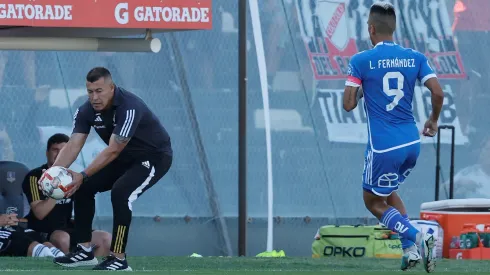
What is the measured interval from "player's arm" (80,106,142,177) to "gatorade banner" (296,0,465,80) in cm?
503

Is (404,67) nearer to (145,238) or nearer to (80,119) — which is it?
(80,119)

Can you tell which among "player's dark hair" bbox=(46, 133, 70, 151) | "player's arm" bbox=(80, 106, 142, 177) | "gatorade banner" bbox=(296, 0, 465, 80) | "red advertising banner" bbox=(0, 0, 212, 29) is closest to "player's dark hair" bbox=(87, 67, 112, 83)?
"player's arm" bbox=(80, 106, 142, 177)

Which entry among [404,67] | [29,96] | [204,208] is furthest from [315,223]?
[404,67]

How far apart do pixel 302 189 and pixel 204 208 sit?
1.12m

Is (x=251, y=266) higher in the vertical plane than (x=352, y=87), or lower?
lower

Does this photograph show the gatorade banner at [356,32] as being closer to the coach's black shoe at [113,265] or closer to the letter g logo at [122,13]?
A: the letter g logo at [122,13]

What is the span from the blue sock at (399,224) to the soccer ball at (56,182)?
89.3 inches

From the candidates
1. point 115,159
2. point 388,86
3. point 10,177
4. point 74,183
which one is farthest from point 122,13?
point 388,86

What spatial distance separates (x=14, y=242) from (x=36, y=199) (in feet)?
1.71

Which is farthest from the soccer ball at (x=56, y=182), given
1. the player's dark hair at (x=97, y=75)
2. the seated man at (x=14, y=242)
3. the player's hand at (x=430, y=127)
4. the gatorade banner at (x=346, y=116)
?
the gatorade banner at (x=346, y=116)

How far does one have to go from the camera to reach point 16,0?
10.5 m

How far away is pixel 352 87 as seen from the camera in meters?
9.07

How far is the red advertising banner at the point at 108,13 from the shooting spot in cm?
1051

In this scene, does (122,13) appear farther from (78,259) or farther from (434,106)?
(434,106)
